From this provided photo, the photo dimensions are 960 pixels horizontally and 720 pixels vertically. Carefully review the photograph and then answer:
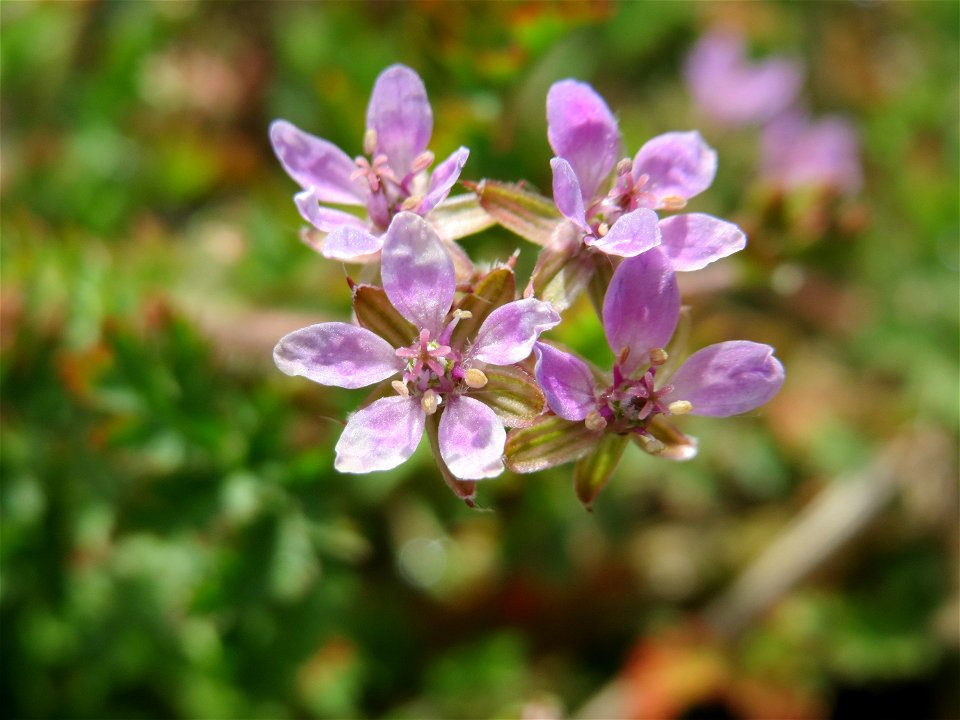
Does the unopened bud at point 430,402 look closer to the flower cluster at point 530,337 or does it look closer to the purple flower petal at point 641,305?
the flower cluster at point 530,337

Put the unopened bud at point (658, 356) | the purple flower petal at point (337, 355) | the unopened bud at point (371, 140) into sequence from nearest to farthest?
the purple flower petal at point (337, 355) < the unopened bud at point (658, 356) < the unopened bud at point (371, 140)

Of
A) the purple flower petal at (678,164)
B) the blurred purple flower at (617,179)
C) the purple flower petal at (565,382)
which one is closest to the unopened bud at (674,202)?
the blurred purple flower at (617,179)

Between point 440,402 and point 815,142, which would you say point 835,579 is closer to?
point 815,142

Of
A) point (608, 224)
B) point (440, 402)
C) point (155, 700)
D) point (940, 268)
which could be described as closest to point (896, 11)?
point (940, 268)

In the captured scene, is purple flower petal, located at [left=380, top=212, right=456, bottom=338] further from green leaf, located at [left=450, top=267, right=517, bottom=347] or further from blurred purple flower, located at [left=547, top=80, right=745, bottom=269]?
blurred purple flower, located at [left=547, top=80, right=745, bottom=269]

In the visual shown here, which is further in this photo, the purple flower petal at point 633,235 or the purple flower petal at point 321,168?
the purple flower petal at point 321,168

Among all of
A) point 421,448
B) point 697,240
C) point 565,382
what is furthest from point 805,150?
point 565,382
